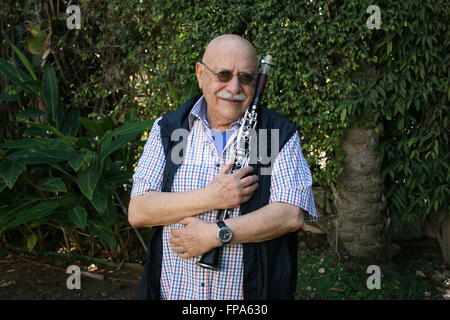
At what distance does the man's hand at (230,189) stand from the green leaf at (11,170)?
7.13 feet

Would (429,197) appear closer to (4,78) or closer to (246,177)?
(246,177)

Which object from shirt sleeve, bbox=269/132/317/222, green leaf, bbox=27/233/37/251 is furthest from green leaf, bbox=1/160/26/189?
shirt sleeve, bbox=269/132/317/222

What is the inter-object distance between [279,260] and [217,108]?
0.65m

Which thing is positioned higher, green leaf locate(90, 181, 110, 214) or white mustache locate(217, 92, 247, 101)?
white mustache locate(217, 92, 247, 101)

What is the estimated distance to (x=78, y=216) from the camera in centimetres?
349

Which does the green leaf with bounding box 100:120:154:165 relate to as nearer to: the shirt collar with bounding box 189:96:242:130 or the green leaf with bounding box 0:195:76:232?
the green leaf with bounding box 0:195:76:232

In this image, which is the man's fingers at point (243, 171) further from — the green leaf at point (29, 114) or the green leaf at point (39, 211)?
the green leaf at point (29, 114)

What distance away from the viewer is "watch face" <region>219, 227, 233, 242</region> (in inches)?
66.9

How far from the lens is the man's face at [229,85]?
1.81 m

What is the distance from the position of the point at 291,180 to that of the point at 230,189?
24 cm

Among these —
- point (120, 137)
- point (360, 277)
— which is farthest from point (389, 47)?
point (120, 137)

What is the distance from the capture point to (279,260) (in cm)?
183

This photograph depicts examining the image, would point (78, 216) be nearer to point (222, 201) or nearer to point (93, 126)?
point (93, 126)

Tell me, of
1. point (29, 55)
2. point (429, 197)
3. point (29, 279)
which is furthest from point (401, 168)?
point (29, 55)
